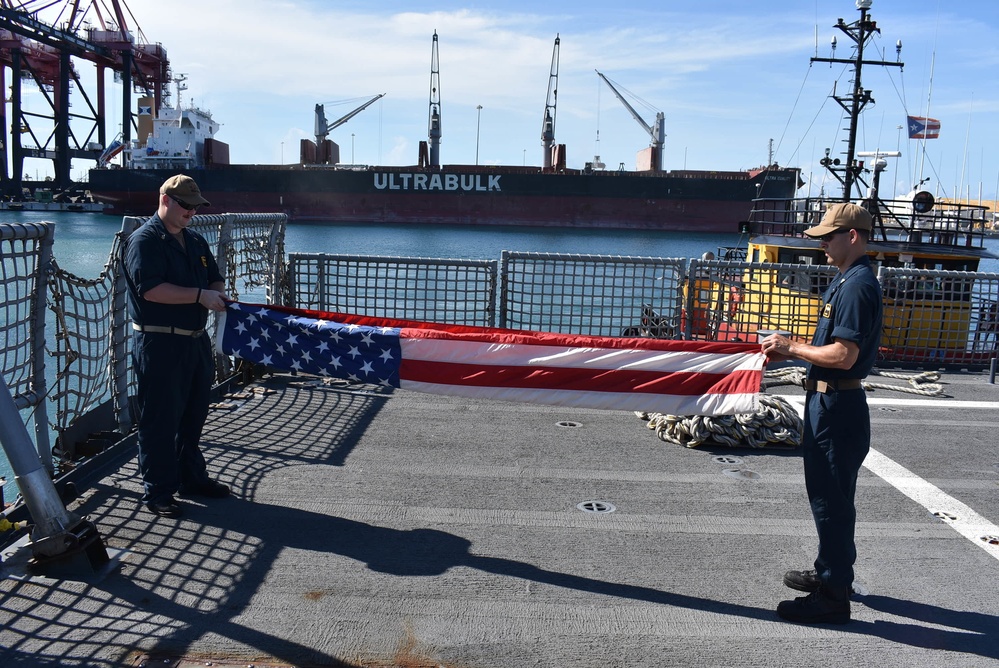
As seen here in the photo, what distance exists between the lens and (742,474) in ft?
16.7

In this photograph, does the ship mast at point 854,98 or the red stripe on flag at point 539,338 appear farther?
the ship mast at point 854,98

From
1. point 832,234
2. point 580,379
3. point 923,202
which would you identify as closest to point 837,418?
point 832,234

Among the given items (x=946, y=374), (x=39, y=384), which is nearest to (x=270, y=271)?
(x=39, y=384)

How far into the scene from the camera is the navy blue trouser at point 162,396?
4031 millimetres

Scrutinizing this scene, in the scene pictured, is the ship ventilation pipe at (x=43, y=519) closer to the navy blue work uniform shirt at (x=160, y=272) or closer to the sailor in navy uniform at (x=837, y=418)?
the navy blue work uniform shirt at (x=160, y=272)

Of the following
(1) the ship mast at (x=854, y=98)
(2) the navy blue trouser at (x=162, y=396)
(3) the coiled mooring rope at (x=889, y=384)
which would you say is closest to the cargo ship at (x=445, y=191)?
(1) the ship mast at (x=854, y=98)

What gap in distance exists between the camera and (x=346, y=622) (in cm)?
307

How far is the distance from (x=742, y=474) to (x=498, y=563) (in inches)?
85.2

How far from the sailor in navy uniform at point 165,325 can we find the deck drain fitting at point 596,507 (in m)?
2.22

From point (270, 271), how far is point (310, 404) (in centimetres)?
187

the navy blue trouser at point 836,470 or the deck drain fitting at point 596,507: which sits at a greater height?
the navy blue trouser at point 836,470

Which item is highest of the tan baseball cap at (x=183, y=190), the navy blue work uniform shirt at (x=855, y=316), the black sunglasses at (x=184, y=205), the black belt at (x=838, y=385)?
the tan baseball cap at (x=183, y=190)

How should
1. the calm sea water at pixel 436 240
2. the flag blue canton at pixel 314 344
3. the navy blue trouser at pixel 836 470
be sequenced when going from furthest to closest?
the calm sea water at pixel 436 240 < the flag blue canton at pixel 314 344 < the navy blue trouser at pixel 836 470

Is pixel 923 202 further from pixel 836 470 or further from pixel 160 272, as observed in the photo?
pixel 160 272
